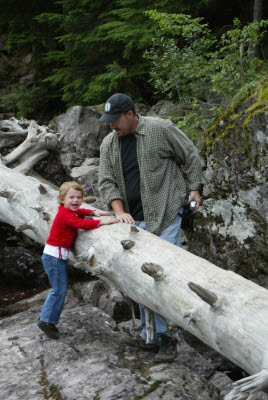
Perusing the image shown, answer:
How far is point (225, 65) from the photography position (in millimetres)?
8039

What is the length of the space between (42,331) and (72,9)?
41.9 ft

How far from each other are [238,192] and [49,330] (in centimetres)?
290

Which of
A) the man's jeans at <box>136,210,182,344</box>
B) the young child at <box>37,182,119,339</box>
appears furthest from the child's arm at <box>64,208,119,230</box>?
the man's jeans at <box>136,210,182,344</box>

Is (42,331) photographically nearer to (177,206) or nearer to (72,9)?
(177,206)

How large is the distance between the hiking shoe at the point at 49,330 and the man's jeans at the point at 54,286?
0.04 m

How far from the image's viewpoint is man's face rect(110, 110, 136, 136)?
13.3 ft

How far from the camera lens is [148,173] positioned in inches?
163

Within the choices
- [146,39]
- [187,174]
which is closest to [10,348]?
[187,174]

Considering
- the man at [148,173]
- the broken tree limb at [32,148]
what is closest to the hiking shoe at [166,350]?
the man at [148,173]

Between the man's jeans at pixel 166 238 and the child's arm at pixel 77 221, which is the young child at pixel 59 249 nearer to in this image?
the child's arm at pixel 77 221

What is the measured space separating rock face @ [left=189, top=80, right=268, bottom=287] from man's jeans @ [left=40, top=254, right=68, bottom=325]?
2273 mm

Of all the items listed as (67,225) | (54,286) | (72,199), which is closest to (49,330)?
(54,286)

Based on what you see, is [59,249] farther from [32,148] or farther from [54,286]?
[32,148]

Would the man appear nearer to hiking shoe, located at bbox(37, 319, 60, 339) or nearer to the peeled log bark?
the peeled log bark
